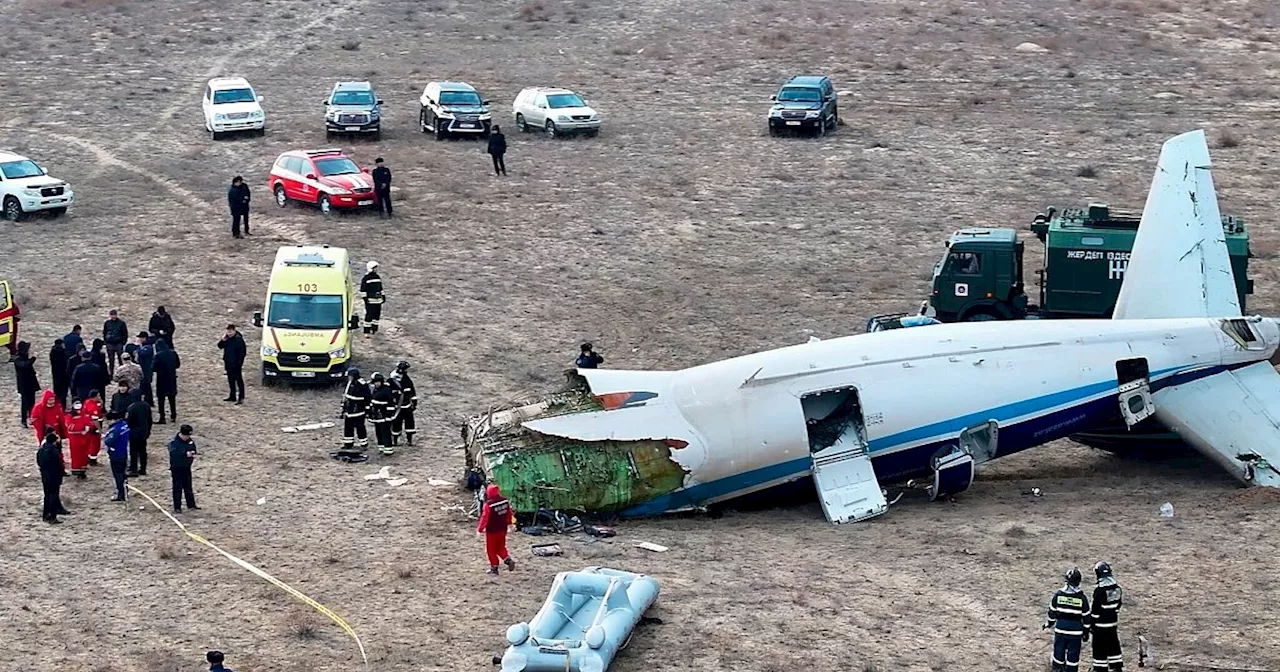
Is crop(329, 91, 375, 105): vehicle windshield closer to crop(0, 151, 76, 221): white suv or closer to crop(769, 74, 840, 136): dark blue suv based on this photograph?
crop(0, 151, 76, 221): white suv

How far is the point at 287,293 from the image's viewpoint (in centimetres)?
3444

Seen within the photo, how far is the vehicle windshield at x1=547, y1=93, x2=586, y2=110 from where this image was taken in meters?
54.6

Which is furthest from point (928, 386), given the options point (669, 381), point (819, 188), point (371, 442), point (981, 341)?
point (819, 188)

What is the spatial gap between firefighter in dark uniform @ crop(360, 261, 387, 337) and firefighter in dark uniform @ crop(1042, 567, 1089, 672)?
20.0 metres

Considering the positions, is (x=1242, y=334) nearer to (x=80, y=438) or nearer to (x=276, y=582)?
(x=276, y=582)

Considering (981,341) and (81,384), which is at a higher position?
(981,341)

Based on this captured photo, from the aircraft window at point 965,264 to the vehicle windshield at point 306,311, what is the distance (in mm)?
12022

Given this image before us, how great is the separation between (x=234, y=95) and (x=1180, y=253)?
33365 mm

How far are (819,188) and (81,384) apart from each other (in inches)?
917

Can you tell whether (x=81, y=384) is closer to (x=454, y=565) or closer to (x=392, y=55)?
(x=454, y=565)

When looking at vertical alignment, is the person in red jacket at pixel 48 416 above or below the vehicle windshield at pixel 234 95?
below

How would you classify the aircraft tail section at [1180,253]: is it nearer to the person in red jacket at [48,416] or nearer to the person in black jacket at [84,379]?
the person in black jacket at [84,379]

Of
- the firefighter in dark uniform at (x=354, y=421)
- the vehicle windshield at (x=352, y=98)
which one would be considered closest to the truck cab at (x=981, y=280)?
the firefighter in dark uniform at (x=354, y=421)

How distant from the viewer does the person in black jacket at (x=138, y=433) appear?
2867 cm
